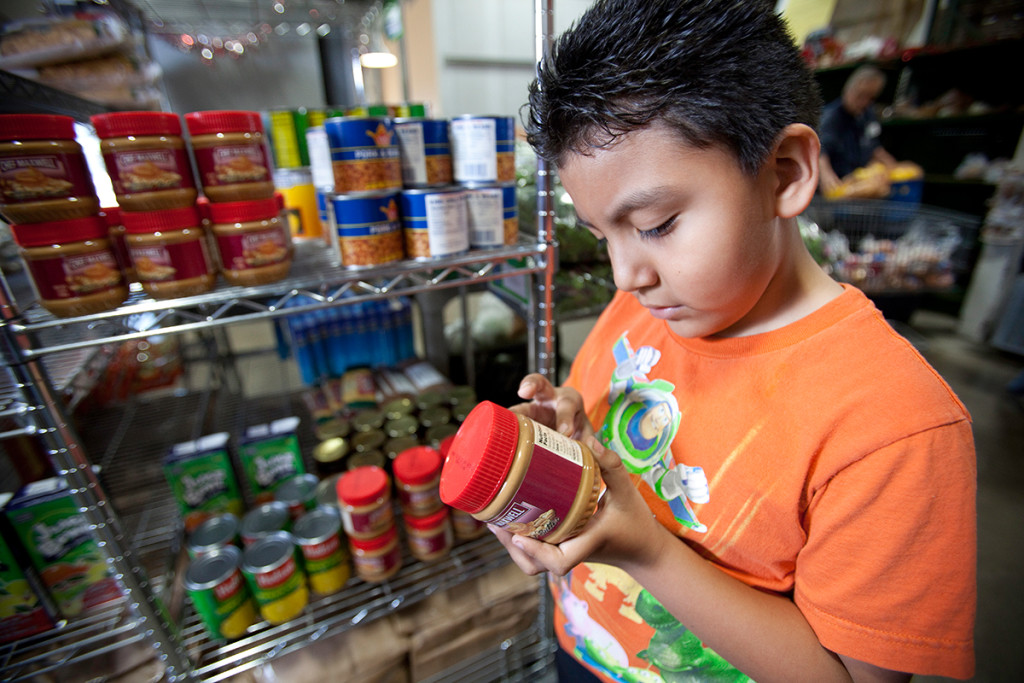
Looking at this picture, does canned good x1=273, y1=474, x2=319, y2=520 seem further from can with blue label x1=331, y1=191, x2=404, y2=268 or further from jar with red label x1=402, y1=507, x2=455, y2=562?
can with blue label x1=331, y1=191, x2=404, y2=268

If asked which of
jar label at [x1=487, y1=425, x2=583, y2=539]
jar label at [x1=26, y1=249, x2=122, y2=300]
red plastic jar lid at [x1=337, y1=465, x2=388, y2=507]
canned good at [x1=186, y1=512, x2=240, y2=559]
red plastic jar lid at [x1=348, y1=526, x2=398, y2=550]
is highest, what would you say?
jar label at [x1=26, y1=249, x2=122, y2=300]

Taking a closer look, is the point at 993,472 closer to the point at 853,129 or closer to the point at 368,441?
the point at 853,129

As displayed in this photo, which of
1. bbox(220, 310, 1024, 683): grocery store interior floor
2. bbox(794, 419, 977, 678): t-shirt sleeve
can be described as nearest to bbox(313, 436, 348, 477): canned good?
bbox(220, 310, 1024, 683): grocery store interior floor

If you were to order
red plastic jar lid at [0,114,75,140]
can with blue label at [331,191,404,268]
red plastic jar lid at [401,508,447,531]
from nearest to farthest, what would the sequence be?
red plastic jar lid at [0,114,75,140], can with blue label at [331,191,404,268], red plastic jar lid at [401,508,447,531]

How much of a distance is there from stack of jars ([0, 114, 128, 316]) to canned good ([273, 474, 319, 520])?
578 mm

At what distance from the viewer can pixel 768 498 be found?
1.59ft

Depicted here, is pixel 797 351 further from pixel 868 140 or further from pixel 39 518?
pixel 868 140

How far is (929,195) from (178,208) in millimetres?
4313

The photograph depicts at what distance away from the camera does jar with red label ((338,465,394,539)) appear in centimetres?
89

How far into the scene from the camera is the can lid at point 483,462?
1.38ft

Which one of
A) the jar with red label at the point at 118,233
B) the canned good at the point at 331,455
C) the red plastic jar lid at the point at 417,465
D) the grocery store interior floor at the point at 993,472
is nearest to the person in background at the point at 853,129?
the grocery store interior floor at the point at 993,472

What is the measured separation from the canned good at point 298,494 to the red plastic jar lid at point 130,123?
754 millimetres

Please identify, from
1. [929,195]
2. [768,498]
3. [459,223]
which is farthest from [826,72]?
[768,498]

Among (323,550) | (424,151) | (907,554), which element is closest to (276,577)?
(323,550)
